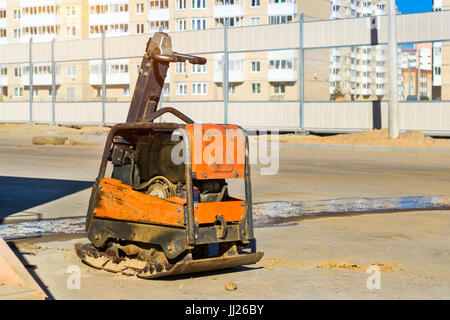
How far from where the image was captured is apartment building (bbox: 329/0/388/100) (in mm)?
135000

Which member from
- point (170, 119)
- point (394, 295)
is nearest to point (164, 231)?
point (394, 295)

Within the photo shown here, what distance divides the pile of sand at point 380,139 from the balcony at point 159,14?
8137 cm

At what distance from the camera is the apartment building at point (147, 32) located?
326ft

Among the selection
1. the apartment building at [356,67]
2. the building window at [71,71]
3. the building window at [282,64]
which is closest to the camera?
the building window at [282,64]

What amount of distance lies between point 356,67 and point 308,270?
138 metres

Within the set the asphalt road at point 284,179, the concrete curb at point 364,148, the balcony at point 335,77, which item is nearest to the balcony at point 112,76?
the balcony at point 335,77

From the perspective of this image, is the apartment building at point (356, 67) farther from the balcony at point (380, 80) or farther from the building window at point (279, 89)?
the building window at point (279, 89)

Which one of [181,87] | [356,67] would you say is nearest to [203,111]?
[181,87]

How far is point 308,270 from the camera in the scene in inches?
323

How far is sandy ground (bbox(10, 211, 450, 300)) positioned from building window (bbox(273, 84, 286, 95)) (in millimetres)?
88912

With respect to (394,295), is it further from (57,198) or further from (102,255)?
(57,198)

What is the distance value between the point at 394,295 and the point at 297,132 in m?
Answer: 31.6
